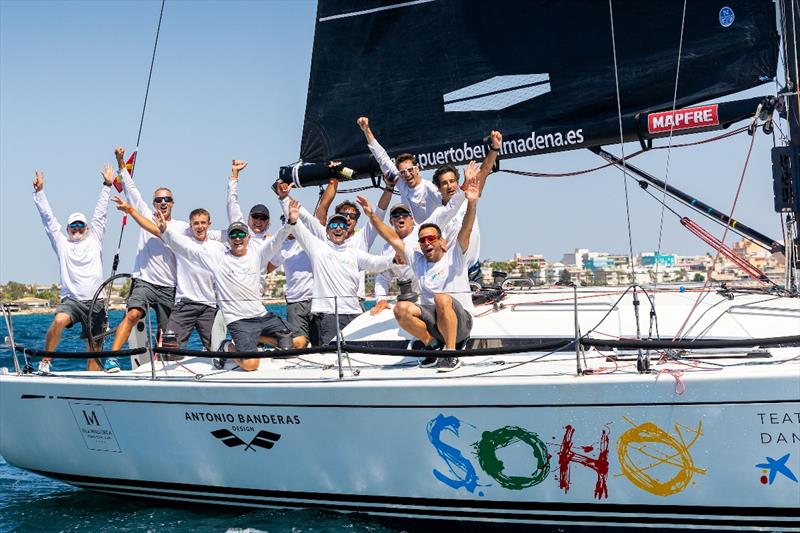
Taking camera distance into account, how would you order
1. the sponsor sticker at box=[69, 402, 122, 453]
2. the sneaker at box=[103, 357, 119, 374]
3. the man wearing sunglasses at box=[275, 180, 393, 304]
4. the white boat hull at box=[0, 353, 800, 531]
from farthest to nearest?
the man wearing sunglasses at box=[275, 180, 393, 304] < the sneaker at box=[103, 357, 119, 374] < the sponsor sticker at box=[69, 402, 122, 453] < the white boat hull at box=[0, 353, 800, 531]

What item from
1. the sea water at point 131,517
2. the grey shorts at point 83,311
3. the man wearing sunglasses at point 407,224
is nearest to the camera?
the sea water at point 131,517

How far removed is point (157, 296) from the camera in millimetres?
7426

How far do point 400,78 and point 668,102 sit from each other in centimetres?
224

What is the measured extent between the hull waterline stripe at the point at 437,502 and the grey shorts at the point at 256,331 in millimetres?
979

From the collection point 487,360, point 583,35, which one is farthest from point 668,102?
point 487,360

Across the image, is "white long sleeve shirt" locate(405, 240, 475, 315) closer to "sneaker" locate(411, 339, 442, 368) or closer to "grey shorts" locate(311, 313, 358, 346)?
"sneaker" locate(411, 339, 442, 368)

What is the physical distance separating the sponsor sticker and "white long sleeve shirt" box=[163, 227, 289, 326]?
1124 millimetres

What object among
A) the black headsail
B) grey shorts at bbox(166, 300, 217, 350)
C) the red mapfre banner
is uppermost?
the black headsail

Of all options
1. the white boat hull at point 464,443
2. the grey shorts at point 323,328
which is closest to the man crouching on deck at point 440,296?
the white boat hull at point 464,443

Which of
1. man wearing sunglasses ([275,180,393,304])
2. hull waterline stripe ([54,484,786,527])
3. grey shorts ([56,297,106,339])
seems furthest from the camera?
grey shorts ([56,297,106,339])

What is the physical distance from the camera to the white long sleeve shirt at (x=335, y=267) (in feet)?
22.2

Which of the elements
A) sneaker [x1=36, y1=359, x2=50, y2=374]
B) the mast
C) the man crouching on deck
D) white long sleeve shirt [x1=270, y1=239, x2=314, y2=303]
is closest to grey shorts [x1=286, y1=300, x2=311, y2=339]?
white long sleeve shirt [x1=270, y1=239, x2=314, y2=303]

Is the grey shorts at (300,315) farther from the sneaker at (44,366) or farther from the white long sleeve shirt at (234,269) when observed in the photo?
the sneaker at (44,366)

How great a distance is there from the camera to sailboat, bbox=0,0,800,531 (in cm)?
515
